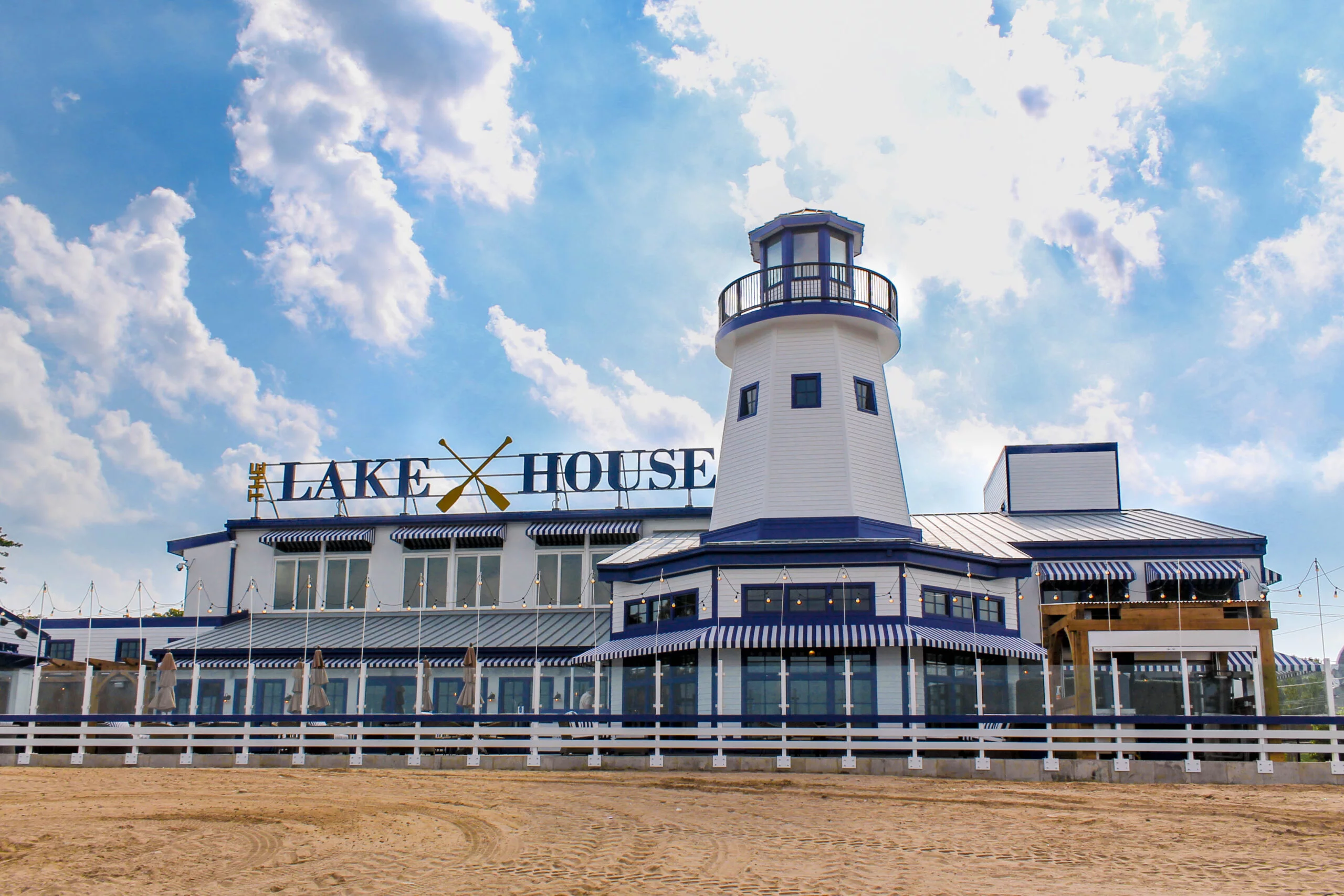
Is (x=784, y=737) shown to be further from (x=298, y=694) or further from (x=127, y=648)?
(x=127, y=648)

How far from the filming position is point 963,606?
3016 centimetres

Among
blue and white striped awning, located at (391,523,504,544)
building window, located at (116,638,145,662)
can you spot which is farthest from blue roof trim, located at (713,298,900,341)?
building window, located at (116,638,145,662)

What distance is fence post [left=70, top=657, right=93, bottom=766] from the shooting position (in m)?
26.4

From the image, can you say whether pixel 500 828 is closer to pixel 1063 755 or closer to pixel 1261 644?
pixel 1063 755

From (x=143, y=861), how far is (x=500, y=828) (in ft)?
14.3

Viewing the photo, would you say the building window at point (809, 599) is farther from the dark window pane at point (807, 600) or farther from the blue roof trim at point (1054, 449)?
the blue roof trim at point (1054, 449)

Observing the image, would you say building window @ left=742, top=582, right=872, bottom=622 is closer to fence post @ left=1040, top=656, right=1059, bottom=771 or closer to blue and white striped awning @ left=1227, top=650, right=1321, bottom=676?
fence post @ left=1040, top=656, right=1059, bottom=771

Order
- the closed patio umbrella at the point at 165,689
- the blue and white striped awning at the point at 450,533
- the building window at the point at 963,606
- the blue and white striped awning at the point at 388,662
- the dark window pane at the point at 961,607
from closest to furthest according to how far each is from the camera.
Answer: the closed patio umbrella at the point at 165,689 < the building window at the point at 963,606 < the dark window pane at the point at 961,607 < the blue and white striped awning at the point at 388,662 < the blue and white striped awning at the point at 450,533

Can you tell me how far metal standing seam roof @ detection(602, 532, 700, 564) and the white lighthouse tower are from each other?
1.41 m

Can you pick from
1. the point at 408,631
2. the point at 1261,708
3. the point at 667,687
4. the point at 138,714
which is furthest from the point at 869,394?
the point at 138,714

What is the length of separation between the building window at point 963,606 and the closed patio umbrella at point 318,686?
47.9ft

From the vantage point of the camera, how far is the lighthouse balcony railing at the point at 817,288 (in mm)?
32219

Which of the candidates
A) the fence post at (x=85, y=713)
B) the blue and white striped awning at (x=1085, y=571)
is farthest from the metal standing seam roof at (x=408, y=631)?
the blue and white striped awning at (x=1085, y=571)

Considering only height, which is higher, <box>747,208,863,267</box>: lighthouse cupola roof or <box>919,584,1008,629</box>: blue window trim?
<box>747,208,863,267</box>: lighthouse cupola roof
